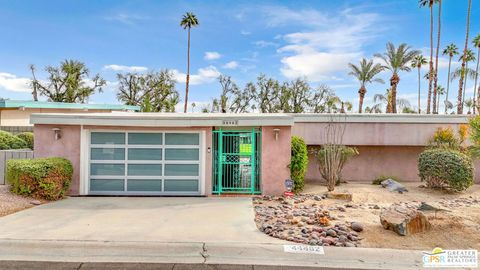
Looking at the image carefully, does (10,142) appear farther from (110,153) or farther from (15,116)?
(110,153)

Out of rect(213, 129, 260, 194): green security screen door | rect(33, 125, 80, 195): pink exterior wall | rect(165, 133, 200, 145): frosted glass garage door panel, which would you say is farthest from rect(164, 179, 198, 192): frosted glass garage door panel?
rect(33, 125, 80, 195): pink exterior wall

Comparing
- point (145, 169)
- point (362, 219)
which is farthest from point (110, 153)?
point (362, 219)

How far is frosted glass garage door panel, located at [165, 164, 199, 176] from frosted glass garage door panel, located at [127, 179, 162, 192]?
0.48 metres

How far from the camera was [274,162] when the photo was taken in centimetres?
1073

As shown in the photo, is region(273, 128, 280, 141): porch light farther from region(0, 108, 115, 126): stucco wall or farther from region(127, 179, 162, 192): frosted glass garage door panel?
region(0, 108, 115, 126): stucco wall

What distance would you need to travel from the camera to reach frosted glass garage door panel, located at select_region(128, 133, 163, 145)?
10.9m

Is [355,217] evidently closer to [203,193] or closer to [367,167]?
[203,193]

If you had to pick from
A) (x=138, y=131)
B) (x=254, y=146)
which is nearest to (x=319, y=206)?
(x=254, y=146)

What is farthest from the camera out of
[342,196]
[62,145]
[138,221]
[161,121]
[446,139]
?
[446,139]

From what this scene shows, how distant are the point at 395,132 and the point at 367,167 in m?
1.87

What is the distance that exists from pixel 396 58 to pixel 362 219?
24.3 metres

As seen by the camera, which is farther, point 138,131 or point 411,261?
point 138,131

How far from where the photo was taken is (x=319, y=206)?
9.20 meters

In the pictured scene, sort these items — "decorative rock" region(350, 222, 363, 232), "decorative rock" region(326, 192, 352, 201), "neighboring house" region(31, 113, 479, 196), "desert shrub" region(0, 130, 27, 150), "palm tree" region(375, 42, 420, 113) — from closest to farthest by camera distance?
"decorative rock" region(350, 222, 363, 232)
"decorative rock" region(326, 192, 352, 201)
"neighboring house" region(31, 113, 479, 196)
"desert shrub" region(0, 130, 27, 150)
"palm tree" region(375, 42, 420, 113)
